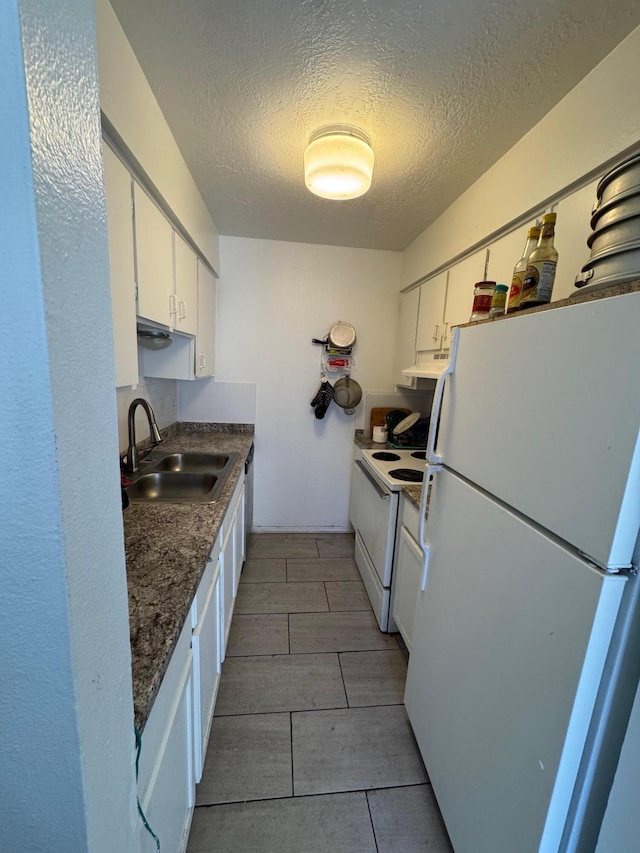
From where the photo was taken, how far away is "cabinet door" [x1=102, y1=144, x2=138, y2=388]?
3.34ft

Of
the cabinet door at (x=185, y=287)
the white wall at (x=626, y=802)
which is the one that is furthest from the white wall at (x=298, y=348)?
the white wall at (x=626, y=802)

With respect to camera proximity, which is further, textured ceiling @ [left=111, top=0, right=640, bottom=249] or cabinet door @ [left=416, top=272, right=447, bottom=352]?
cabinet door @ [left=416, top=272, right=447, bottom=352]

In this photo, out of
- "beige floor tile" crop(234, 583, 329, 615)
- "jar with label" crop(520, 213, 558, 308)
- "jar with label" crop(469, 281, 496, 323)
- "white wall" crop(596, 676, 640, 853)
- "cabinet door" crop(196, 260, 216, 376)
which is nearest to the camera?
"white wall" crop(596, 676, 640, 853)

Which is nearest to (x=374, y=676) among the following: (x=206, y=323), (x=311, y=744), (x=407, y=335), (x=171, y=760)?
(x=311, y=744)

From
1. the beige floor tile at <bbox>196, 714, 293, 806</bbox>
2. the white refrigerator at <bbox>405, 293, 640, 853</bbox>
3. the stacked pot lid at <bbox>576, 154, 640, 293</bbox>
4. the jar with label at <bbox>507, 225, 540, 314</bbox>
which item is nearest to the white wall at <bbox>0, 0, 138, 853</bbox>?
the white refrigerator at <bbox>405, 293, 640, 853</bbox>

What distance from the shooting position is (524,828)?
2.52ft

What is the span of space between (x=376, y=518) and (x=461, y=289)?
1.44 m

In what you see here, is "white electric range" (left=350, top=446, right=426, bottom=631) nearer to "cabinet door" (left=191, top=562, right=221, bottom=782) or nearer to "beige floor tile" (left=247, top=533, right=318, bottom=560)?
"beige floor tile" (left=247, top=533, right=318, bottom=560)

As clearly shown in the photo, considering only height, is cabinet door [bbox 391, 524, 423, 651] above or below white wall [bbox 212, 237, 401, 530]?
below

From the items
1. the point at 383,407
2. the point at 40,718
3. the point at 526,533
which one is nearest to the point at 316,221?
the point at 383,407

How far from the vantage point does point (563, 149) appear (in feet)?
3.99

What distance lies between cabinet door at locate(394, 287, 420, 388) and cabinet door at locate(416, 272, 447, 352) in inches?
3.4

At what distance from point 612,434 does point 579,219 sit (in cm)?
98

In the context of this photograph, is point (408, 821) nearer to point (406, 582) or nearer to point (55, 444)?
point (406, 582)
